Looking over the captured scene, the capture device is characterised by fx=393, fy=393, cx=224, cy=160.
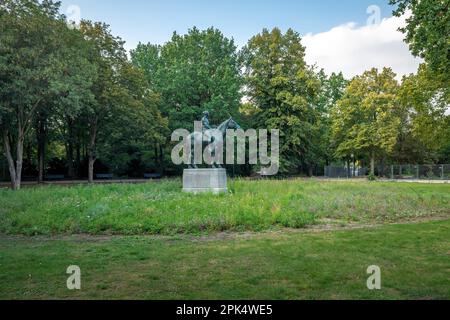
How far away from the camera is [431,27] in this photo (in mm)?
13633

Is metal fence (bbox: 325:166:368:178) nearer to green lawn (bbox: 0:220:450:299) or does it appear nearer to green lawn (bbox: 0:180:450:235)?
green lawn (bbox: 0:180:450:235)

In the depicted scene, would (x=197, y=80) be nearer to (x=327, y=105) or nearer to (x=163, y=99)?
(x=163, y=99)

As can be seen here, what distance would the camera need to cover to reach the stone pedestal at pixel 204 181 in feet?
67.0

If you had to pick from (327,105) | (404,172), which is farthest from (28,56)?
(327,105)

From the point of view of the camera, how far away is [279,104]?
1699 inches

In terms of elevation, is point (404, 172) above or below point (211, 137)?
below

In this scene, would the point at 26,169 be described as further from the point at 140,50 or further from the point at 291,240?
the point at 291,240

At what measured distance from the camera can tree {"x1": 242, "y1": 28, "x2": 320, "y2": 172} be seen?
1639 inches

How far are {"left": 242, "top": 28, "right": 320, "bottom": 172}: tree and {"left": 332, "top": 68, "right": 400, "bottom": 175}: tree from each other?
814 centimetres

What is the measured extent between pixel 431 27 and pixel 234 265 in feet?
37.6

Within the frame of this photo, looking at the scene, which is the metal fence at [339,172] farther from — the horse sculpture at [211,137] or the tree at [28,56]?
the tree at [28,56]

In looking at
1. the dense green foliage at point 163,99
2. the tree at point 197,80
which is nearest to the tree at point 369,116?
the dense green foliage at point 163,99
